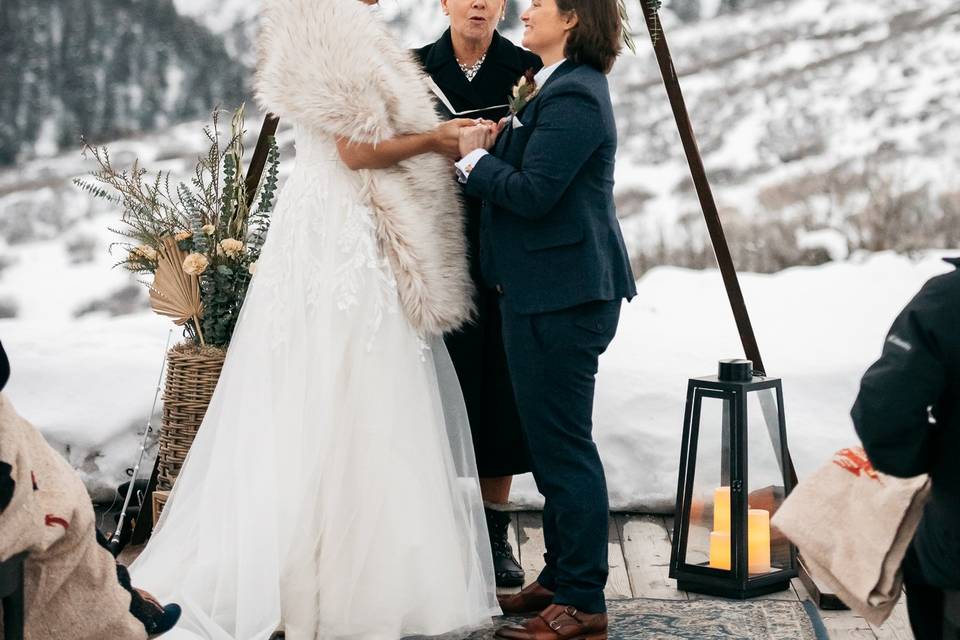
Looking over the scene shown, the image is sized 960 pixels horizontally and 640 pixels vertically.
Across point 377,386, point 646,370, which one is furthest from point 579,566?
point 646,370

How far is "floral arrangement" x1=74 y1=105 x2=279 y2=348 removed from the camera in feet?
10.5

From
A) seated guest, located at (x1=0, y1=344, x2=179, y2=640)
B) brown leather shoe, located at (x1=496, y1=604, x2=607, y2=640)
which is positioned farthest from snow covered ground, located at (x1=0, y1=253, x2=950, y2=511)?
seated guest, located at (x1=0, y1=344, x2=179, y2=640)

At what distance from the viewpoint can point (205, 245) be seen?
3.21 metres

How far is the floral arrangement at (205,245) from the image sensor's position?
10.5ft

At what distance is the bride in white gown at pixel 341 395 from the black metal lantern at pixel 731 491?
63 centimetres

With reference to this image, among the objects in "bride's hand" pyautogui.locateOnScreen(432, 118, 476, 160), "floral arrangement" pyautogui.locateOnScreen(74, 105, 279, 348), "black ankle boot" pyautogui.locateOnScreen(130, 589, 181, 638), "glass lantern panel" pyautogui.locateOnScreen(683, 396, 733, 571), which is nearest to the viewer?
"black ankle boot" pyautogui.locateOnScreen(130, 589, 181, 638)

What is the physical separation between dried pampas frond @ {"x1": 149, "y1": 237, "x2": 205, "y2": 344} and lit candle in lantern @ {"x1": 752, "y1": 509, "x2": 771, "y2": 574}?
1.58m

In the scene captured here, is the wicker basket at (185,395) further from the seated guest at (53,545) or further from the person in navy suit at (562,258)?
the seated guest at (53,545)

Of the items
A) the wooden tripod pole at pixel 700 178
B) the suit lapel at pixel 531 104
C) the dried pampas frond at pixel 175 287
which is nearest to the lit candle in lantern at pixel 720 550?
the wooden tripod pole at pixel 700 178

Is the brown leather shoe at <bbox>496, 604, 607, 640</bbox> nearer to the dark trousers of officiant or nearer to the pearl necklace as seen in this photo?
the dark trousers of officiant

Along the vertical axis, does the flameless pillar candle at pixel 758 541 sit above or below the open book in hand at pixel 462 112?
below

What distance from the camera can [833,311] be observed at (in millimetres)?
3941

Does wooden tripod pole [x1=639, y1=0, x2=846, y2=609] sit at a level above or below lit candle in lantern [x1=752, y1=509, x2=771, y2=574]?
above

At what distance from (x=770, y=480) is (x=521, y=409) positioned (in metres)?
0.83
